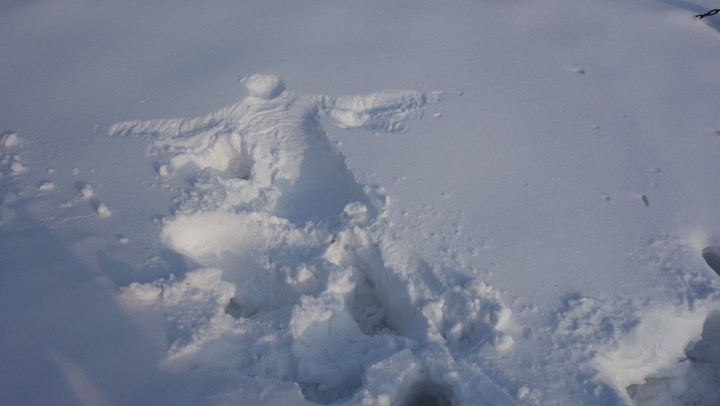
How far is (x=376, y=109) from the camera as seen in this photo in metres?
4.02

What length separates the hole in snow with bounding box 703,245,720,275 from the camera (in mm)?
3041

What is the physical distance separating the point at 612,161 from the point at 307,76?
2911 mm

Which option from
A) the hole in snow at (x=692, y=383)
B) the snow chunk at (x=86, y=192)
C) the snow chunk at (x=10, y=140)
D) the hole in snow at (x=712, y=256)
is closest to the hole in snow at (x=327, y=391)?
the hole in snow at (x=692, y=383)

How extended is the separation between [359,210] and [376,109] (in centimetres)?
133

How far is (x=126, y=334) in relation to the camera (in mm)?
2385

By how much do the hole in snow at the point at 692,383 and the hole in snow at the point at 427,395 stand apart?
1.24 m

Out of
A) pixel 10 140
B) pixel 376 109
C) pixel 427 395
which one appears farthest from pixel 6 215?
pixel 427 395

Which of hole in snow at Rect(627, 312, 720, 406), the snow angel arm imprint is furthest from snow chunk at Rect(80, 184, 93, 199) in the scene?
hole in snow at Rect(627, 312, 720, 406)

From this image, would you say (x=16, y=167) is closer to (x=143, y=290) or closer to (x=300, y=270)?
(x=143, y=290)

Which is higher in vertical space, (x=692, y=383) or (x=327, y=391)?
(x=327, y=391)

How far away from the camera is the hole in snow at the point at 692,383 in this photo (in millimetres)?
2600

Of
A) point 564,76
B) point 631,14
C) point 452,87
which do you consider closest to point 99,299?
point 452,87

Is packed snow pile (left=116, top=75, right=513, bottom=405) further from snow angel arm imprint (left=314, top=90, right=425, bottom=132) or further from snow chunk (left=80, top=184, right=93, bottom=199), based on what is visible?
snow chunk (left=80, top=184, right=93, bottom=199)

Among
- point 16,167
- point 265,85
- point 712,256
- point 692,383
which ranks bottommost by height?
point 692,383
